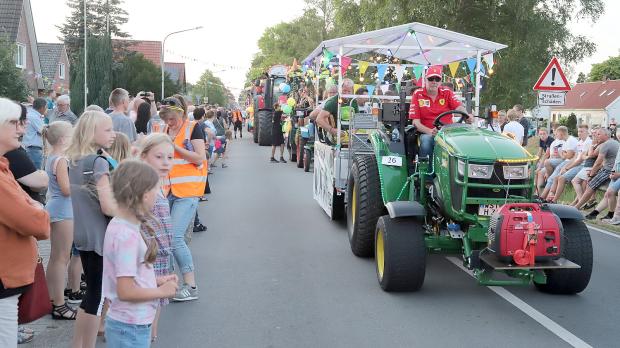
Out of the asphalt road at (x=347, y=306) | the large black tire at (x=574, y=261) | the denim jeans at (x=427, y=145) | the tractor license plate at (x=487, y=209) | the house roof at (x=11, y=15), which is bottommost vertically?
the asphalt road at (x=347, y=306)

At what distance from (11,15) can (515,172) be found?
41343mm

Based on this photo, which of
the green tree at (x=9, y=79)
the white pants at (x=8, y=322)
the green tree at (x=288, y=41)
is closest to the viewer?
the white pants at (x=8, y=322)

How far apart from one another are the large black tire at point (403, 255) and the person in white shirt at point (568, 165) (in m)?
7.71

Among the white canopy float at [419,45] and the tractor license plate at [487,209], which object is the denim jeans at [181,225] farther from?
the white canopy float at [419,45]

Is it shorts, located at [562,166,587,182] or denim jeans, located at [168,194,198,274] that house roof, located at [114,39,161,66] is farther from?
denim jeans, located at [168,194,198,274]

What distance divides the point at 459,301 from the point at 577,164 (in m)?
8.08

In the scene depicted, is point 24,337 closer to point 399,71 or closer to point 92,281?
point 92,281

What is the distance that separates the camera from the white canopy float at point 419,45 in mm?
9680

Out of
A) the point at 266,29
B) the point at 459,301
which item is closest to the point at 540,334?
the point at 459,301

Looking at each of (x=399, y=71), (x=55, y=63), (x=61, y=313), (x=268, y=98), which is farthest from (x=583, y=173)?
(x=55, y=63)

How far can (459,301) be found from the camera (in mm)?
6336

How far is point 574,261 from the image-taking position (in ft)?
20.6

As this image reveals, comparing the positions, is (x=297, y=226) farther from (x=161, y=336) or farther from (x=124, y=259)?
(x=124, y=259)

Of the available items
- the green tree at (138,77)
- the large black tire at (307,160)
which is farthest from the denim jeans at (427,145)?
the green tree at (138,77)
